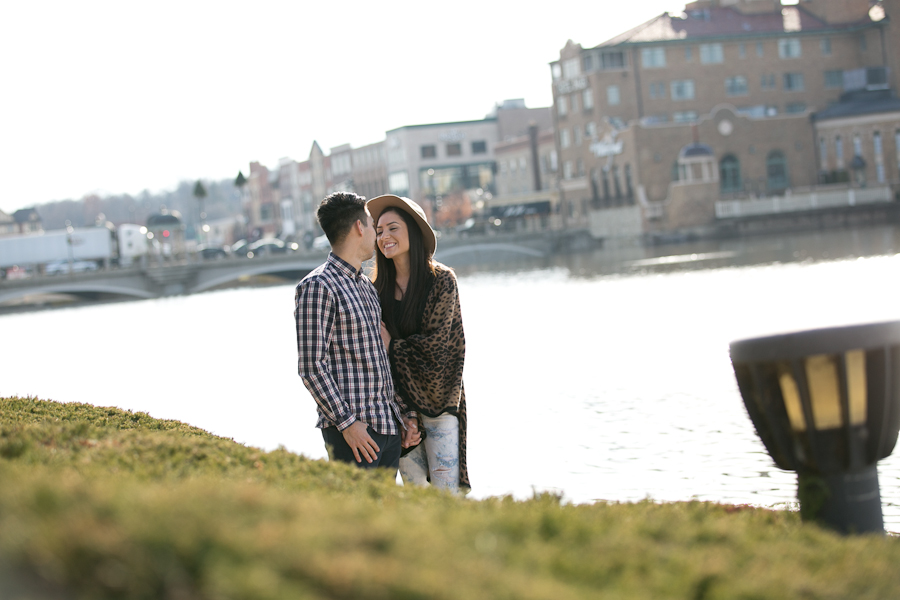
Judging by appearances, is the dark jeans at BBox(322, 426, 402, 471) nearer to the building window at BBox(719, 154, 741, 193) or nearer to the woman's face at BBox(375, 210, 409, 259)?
the woman's face at BBox(375, 210, 409, 259)

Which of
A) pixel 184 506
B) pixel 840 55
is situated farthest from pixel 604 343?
pixel 840 55

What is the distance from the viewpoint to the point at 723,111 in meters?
68.1

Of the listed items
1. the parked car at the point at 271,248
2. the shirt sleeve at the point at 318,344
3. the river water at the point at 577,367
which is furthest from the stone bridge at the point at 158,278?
the shirt sleeve at the point at 318,344

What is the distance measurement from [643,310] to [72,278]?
4130 cm

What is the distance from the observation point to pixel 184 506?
2395 mm

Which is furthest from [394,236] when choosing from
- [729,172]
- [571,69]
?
[571,69]

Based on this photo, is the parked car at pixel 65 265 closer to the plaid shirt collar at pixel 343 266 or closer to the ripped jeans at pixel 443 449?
the ripped jeans at pixel 443 449

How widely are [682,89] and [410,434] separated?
72.6 meters

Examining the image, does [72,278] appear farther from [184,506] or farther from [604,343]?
[184,506]

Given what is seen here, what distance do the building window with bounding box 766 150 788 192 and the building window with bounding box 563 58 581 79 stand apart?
48.1 feet

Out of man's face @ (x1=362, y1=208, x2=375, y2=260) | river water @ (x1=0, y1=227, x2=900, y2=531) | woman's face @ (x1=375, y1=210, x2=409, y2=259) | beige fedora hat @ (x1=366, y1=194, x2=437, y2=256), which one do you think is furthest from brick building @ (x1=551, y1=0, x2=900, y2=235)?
man's face @ (x1=362, y1=208, x2=375, y2=260)

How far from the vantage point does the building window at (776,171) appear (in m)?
70.0

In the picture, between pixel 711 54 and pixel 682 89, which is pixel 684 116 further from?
pixel 711 54

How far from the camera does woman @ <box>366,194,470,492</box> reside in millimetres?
5332
